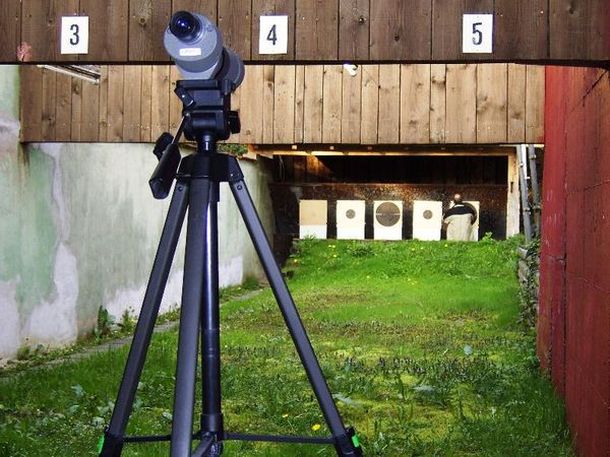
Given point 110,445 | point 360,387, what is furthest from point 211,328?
point 360,387

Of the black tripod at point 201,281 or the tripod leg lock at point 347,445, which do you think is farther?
the tripod leg lock at point 347,445

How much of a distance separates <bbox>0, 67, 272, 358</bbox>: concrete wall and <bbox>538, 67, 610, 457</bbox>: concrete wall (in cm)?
379

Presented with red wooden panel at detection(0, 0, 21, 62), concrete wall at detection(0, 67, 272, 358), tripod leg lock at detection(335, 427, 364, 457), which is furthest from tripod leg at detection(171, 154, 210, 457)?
concrete wall at detection(0, 67, 272, 358)

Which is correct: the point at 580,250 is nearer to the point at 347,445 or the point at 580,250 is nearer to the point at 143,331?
the point at 347,445

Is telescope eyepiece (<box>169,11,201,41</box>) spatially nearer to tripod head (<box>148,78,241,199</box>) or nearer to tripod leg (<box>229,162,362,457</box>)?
tripod head (<box>148,78,241,199</box>)

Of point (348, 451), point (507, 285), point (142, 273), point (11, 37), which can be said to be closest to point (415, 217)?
point (507, 285)

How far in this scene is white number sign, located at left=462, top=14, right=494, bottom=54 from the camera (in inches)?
134

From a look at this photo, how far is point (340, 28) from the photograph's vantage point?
3.58 meters

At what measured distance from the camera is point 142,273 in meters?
10.3

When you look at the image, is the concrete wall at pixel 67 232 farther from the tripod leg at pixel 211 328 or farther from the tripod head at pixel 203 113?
Result: the tripod head at pixel 203 113

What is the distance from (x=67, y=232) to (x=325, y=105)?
2495mm

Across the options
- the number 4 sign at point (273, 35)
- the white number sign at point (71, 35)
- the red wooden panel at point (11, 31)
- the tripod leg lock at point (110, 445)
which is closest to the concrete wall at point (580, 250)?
the number 4 sign at point (273, 35)

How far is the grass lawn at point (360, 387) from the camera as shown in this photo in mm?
4480

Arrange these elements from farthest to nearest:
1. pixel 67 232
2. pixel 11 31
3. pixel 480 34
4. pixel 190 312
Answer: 1. pixel 67 232
2. pixel 11 31
3. pixel 480 34
4. pixel 190 312
